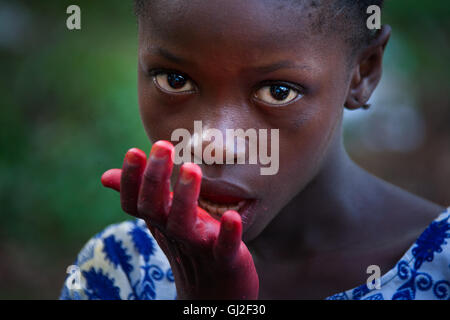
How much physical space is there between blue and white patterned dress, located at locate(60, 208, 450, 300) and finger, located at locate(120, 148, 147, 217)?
710 millimetres

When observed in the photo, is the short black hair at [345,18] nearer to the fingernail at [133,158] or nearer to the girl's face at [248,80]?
the girl's face at [248,80]

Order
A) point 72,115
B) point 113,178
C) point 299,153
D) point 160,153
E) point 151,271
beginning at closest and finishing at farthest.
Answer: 1. point 160,153
2. point 113,178
3. point 299,153
4. point 151,271
5. point 72,115

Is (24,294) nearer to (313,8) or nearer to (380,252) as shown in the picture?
(380,252)

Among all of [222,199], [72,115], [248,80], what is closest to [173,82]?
[248,80]

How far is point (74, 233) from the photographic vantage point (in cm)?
336

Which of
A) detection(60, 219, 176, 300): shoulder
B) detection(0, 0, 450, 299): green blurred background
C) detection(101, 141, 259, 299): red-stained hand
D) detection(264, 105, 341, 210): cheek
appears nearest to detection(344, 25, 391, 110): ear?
detection(264, 105, 341, 210): cheek

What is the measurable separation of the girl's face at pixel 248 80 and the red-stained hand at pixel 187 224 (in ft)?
0.59

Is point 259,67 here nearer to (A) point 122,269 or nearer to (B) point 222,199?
(B) point 222,199

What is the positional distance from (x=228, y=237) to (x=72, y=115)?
2.87 meters

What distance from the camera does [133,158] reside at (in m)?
0.92

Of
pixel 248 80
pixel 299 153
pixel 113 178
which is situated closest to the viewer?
pixel 113 178

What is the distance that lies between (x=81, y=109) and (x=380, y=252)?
8.50 feet

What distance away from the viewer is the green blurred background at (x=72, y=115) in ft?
10.9
